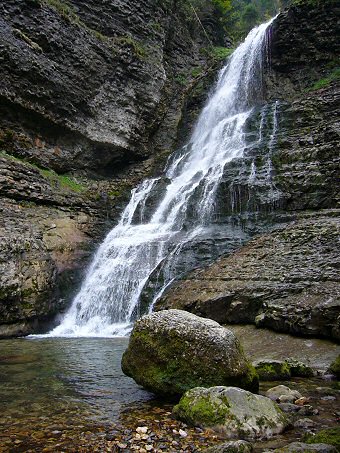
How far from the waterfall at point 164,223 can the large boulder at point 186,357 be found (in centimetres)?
755

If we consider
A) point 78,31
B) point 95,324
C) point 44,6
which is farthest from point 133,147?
point 95,324

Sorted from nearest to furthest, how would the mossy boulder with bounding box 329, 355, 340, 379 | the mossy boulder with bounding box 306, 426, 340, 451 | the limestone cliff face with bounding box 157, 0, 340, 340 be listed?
the mossy boulder with bounding box 306, 426, 340, 451 → the mossy boulder with bounding box 329, 355, 340, 379 → the limestone cliff face with bounding box 157, 0, 340, 340

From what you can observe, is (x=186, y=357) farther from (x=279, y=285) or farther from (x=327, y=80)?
(x=327, y=80)

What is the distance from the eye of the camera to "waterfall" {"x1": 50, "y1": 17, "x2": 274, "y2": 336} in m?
15.0

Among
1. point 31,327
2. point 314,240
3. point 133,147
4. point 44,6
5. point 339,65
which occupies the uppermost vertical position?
point 44,6

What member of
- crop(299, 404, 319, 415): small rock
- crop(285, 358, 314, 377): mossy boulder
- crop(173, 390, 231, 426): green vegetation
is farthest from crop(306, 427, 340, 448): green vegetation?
crop(285, 358, 314, 377): mossy boulder

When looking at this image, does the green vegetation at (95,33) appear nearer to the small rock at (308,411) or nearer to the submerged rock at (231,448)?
the small rock at (308,411)

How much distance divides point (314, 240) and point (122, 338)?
6.68 metres

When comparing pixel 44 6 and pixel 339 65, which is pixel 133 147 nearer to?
pixel 44 6

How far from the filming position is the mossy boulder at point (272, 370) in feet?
23.6

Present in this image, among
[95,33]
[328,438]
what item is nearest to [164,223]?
[95,33]

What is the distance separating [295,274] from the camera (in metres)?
11.3

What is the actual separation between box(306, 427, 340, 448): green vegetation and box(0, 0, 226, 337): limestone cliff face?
11.7 metres

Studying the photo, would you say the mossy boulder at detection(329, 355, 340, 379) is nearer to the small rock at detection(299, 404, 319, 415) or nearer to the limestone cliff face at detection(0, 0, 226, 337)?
the small rock at detection(299, 404, 319, 415)
